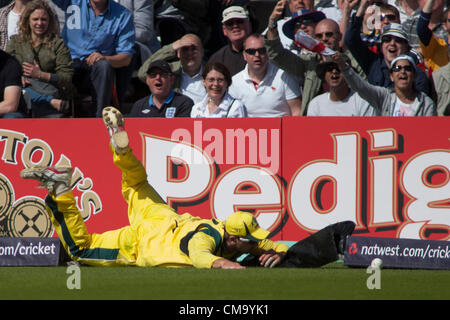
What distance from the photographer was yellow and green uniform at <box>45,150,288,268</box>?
28.5 ft

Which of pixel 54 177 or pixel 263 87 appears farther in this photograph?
pixel 263 87

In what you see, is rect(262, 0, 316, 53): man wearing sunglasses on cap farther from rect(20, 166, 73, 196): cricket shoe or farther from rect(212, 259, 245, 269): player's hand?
rect(212, 259, 245, 269): player's hand

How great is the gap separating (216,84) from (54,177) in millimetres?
2960

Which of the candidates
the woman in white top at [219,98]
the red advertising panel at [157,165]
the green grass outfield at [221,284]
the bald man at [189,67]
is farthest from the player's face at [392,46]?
the green grass outfield at [221,284]

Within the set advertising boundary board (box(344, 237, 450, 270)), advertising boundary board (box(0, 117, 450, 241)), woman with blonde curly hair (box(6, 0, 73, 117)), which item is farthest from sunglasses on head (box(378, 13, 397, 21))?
woman with blonde curly hair (box(6, 0, 73, 117))

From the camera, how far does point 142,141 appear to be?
11.1 metres

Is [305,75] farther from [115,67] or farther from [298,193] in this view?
[115,67]

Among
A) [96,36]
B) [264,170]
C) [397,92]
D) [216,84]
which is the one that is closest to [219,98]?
[216,84]

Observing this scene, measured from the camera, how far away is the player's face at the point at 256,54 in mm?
11609

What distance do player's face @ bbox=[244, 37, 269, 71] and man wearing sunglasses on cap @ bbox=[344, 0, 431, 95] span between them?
118 centimetres

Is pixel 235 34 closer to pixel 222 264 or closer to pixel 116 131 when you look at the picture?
pixel 116 131

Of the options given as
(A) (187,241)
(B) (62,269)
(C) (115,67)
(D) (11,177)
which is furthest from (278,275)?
(C) (115,67)

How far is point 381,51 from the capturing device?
11.8 m

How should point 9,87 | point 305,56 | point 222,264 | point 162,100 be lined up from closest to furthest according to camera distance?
point 222,264 → point 9,87 → point 162,100 → point 305,56
